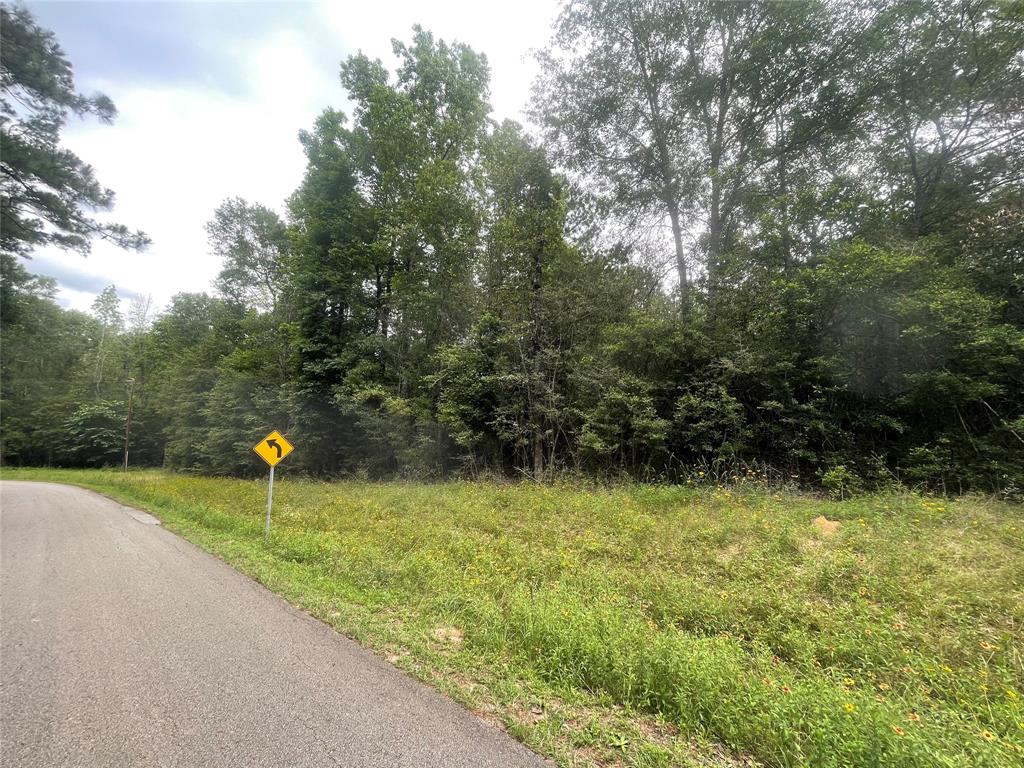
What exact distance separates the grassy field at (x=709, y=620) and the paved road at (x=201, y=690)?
12.4 inches

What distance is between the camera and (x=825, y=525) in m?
6.04

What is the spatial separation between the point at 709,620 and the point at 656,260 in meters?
12.8

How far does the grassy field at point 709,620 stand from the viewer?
8.11 ft

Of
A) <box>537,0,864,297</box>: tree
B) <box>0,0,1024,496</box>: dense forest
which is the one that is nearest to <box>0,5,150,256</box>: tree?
<box>0,0,1024,496</box>: dense forest

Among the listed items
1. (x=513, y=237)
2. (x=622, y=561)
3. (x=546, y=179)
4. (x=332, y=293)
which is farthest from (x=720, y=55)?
(x=332, y=293)

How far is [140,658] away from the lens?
318cm

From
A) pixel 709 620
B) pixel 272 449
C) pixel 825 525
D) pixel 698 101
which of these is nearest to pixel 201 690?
pixel 709 620

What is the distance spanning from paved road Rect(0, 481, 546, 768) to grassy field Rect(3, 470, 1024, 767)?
0.31 m

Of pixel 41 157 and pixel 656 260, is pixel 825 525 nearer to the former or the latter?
pixel 656 260

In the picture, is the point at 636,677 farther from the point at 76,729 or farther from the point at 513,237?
the point at 513,237

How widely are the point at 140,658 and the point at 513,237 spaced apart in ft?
43.9

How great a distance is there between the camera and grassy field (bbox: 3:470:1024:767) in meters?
2.47

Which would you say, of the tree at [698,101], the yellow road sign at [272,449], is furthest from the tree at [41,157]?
the tree at [698,101]

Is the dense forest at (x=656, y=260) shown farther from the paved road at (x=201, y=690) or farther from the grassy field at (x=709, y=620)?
the paved road at (x=201, y=690)
